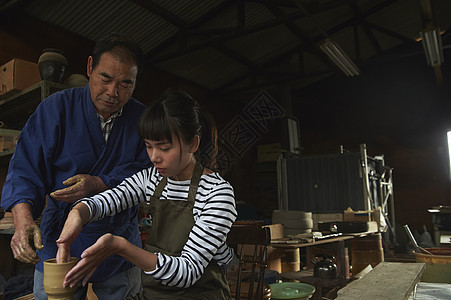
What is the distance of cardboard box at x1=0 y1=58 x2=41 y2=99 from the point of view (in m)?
4.13

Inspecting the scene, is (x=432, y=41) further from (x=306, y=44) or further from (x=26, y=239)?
(x=26, y=239)

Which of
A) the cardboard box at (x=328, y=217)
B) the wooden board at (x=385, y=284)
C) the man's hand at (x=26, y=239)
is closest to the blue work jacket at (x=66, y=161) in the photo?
the man's hand at (x=26, y=239)

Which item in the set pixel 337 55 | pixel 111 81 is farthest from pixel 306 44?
pixel 111 81

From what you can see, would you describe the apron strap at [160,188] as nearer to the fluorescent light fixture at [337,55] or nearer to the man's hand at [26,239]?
the man's hand at [26,239]

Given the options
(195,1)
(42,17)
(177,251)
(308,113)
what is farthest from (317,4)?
(177,251)

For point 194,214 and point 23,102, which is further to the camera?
point 23,102

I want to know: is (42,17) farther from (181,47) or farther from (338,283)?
(338,283)

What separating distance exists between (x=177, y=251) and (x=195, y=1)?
283 inches

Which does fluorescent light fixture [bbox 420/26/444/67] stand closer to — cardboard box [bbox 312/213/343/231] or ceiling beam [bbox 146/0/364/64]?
ceiling beam [bbox 146/0/364/64]

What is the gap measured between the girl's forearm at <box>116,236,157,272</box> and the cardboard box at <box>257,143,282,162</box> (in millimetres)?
10460

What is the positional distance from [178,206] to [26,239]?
0.53m

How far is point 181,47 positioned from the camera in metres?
8.16

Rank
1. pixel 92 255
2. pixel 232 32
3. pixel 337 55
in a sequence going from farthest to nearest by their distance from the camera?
pixel 232 32
pixel 337 55
pixel 92 255

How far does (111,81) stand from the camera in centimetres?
144
